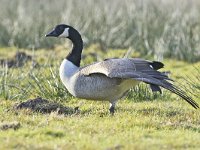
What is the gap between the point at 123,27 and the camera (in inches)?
765

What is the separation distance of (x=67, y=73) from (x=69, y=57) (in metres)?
0.44

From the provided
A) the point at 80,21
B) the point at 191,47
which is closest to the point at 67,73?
the point at 191,47

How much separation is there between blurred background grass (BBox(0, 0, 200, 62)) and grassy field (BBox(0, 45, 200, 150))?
20.6 ft

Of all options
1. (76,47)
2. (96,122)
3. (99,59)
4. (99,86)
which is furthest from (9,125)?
(99,59)

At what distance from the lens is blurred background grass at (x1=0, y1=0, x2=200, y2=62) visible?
17.8 m

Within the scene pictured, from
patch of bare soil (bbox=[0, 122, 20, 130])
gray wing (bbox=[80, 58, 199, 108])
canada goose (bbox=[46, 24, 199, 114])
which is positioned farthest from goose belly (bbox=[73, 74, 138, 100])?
patch of bare soil (bbox=[0, 122, 20, 130])

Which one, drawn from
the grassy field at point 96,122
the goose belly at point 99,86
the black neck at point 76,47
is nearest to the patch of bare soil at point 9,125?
the grassy field at point 96,122

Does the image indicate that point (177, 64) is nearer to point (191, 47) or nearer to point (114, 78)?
point (191, 47)

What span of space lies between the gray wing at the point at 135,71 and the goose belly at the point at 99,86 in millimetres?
132

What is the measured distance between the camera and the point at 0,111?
9391mm

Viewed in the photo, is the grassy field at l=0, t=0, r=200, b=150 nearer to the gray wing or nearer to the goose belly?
the goose belly

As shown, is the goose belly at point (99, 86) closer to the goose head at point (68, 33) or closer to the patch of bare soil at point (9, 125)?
the goose head at point (68, 33)

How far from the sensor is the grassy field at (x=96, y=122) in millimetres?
7168

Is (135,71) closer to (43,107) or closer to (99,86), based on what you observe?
(99,86)
